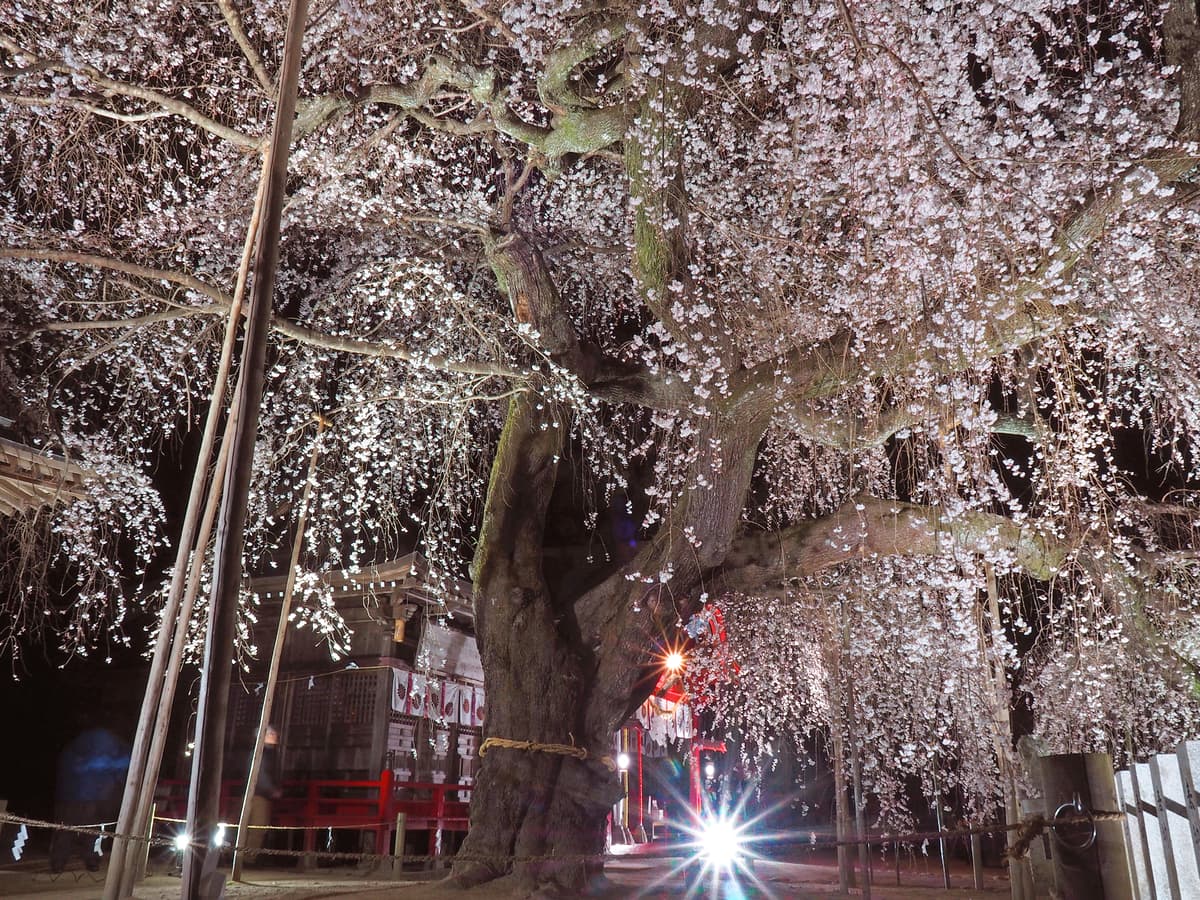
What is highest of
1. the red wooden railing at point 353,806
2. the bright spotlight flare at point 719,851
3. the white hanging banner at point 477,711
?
the white hanging banner at point 477,711

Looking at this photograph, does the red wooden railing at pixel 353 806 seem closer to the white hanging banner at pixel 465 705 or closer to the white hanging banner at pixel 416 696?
the white hanging banner at pixel 416 696

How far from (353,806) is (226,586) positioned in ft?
38.7

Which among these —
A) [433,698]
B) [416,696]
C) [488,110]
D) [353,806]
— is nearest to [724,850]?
[433,698]

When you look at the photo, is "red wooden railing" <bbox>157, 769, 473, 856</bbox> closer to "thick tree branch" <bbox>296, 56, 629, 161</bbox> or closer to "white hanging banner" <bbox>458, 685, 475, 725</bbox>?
"white hanging banner" <bbox>458, 685, 475, 725</bbox>

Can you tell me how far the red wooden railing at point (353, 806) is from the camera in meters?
13.2

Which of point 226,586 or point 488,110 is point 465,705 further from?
point 226,586

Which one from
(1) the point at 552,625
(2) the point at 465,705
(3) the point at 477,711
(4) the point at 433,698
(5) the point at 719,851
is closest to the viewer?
(1) the point at 552,625

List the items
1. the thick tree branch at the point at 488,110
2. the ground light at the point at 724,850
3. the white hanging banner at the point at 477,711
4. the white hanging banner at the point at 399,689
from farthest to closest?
the white hanging banner at the point at 477,711, the white hanging banner at the point at 399,689, the ground light at the point at 724,850, the thick tree branch at the point at 488,110

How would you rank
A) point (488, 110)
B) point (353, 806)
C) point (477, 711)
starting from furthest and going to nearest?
point (477, 711)
point (353, 806)
point (488, 110)

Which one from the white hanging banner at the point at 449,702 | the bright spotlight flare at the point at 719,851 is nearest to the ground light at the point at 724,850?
the bright spotlight flare at the point at 719,851

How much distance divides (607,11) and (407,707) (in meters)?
12.0

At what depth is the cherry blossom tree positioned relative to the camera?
6355 mm

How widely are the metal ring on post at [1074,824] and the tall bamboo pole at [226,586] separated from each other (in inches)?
159

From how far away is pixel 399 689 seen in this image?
14852 millimetres
